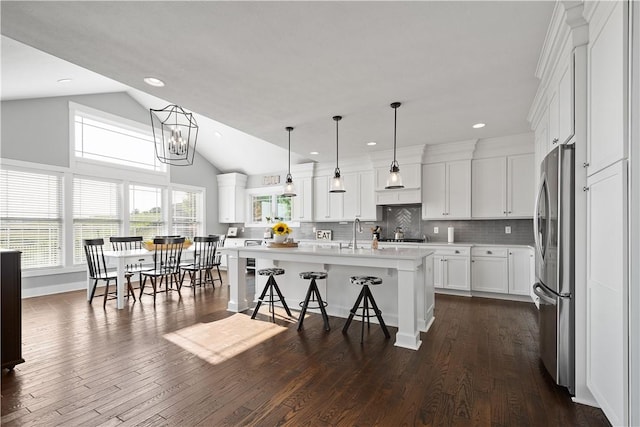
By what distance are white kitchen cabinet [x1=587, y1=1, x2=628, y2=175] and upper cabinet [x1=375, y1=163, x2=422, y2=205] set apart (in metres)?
3.68

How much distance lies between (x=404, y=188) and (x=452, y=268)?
161cm

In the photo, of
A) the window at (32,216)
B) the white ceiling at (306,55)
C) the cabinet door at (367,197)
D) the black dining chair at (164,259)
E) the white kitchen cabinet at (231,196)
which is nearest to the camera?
the white ceiling at (306,55)

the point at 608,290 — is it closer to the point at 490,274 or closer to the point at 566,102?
the point at 566,102

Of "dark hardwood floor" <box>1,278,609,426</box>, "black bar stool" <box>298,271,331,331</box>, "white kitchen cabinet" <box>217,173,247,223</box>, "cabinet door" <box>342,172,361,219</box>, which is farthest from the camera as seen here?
"white kitchen cabinet" <box>217,173,247,223</box>

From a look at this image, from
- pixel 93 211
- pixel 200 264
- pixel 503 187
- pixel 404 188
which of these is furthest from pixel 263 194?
pixel 503 187

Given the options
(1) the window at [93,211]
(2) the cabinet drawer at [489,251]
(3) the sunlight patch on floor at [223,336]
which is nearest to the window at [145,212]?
(1) the window at [93,211]

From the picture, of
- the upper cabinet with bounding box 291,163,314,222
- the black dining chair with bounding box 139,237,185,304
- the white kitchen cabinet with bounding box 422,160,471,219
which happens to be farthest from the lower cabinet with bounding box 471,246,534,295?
the black dining chair with bounding box 139,237,185,304

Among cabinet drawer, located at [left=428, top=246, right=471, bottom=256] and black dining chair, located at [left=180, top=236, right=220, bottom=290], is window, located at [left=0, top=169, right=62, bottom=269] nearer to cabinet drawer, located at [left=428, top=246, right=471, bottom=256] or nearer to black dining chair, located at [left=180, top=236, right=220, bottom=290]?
black dining chair, located at [left=180, top=236, right=220, bottom=290]

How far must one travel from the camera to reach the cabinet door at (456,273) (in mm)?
5078

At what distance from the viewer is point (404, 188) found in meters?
5.72

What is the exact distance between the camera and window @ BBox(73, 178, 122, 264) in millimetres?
5809

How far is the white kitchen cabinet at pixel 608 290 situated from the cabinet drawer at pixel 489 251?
122 inches

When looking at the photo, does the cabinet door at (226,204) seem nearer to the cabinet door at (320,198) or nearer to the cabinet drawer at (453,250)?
the cabinet door at (320,198)

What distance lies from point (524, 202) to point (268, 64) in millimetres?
4425
